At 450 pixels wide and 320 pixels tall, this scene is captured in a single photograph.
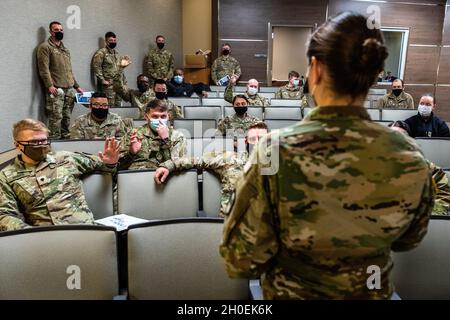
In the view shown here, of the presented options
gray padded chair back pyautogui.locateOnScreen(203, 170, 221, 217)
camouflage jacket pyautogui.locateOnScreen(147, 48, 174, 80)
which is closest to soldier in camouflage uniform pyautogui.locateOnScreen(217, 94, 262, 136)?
gray padded chair back pyautogui.locateOnScreen(203, 170, 221, 217)

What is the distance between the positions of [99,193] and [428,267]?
1.70 m

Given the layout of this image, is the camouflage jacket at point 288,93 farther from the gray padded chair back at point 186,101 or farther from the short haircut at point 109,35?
the short haircut at point 109,35

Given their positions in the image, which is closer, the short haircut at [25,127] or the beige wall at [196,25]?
the short haircut at [25,127]

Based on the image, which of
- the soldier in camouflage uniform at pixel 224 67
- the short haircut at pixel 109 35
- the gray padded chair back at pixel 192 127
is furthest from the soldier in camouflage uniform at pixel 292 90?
the gray padded chair back at pixel 192 127

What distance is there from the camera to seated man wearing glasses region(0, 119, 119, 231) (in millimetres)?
1985

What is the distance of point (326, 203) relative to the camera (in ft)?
2.58

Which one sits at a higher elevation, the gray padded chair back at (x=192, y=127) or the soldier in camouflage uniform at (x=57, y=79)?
the soldier in camouflage uniform at (x=57, y=79)

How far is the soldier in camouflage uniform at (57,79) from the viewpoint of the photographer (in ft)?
15.0

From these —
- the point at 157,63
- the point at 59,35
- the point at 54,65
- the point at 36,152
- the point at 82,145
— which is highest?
the point at 59,35

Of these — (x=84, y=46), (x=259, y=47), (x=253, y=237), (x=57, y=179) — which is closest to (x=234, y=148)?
(x=57, y=179)

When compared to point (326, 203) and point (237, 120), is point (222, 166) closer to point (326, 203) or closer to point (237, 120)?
point (326, 203)

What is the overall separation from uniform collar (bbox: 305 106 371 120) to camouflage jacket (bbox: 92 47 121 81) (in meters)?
5.58

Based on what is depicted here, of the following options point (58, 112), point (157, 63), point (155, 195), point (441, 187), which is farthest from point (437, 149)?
point (157, 63)

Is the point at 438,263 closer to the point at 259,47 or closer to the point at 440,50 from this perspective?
the point at 259,47
